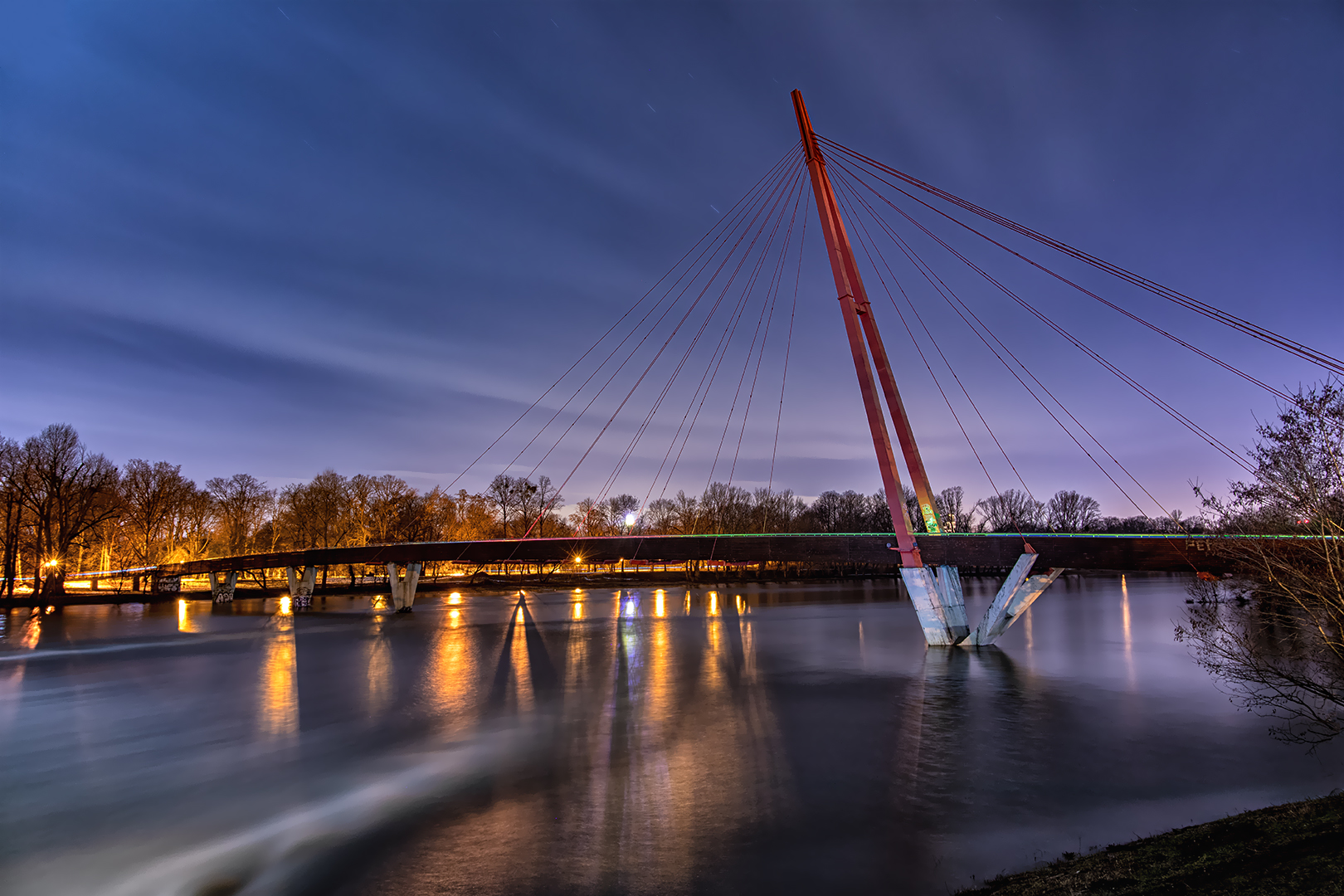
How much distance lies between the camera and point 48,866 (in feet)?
36.9

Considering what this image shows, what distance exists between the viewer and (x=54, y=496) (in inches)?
2943

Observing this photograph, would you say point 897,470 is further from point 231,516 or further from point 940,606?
point 231,516

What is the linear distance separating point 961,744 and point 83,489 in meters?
97.5

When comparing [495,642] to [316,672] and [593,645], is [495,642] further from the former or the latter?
[316,672]

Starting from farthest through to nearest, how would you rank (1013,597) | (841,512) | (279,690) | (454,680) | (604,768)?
(841,512)
(1013,597)
(454,680)
(279,690)
(604,768)

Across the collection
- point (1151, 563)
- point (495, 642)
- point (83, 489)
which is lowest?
point (495, 642)

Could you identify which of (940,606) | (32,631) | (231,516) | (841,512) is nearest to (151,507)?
(231,516)

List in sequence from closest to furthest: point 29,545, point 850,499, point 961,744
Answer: point 961,744
point 29,545
point 850,499

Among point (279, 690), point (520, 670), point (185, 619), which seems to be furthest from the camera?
point (185, 619)

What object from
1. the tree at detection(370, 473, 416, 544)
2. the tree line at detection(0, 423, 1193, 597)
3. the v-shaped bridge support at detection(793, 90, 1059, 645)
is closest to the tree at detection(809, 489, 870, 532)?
the tree line at detection(0, 423, 1193, 597)

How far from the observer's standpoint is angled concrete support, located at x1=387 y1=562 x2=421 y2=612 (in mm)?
64125

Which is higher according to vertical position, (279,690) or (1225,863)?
(1225,863)

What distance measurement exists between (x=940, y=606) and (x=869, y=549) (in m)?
4.46

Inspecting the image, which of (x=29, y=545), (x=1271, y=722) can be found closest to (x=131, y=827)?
(x=1271, y=722)
